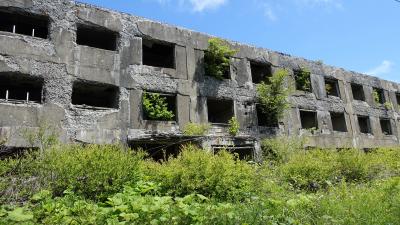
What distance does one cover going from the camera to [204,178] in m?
9.17

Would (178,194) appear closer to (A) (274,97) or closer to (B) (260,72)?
(A) (274,97)

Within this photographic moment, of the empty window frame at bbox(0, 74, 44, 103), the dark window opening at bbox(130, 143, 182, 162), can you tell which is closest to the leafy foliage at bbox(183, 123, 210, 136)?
the dark window opening at bbox(130, 143, 182, 162)

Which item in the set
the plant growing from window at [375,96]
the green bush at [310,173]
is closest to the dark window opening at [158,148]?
the green bush at [310,173]

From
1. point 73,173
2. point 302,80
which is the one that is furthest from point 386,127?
point 73,173

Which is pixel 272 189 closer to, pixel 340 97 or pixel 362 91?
pixel 340 97

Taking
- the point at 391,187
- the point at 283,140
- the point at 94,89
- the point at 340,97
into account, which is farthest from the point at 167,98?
the point at 340,97

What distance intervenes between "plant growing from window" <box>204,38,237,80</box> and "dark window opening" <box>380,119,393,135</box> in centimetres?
1384

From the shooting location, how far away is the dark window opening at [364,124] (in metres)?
23.6

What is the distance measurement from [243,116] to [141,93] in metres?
5.17

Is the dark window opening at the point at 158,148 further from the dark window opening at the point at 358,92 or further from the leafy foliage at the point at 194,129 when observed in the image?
the dark window opening at the point at 358,92

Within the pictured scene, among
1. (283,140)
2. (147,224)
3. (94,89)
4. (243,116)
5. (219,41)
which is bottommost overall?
(147,224)

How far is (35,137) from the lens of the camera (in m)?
11.8

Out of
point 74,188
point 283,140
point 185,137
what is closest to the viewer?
point 74,188

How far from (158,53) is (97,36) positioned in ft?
10.4
